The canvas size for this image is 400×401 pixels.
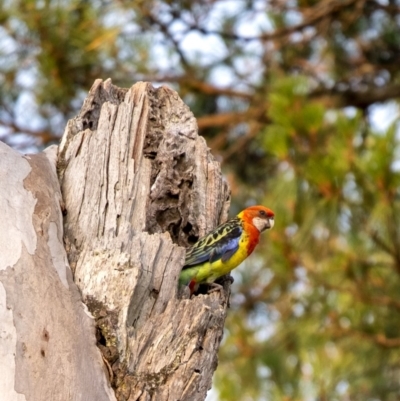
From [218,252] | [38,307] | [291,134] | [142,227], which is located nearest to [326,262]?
[291,134]

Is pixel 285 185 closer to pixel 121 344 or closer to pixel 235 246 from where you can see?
pixel 235 246

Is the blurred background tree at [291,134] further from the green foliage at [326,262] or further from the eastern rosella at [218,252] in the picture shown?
the eastern rosella at [218,252]

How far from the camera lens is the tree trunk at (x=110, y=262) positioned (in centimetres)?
390

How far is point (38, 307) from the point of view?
3.95 meters

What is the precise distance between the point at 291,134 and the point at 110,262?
12.8 feet

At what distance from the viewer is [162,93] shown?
4.96 m

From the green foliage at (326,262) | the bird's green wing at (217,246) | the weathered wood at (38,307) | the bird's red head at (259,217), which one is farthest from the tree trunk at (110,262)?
the green foliage at (326,262)

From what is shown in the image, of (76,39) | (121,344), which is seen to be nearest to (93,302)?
(121,344)

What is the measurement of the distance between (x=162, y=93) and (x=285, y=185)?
11.5 feet

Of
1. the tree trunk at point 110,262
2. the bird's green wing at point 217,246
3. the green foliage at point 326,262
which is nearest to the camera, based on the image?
the tree trunk at point 110,262

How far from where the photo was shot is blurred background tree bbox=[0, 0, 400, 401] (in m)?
7.64

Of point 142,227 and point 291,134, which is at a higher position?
point 142,227

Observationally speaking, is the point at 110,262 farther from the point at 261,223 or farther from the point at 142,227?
the point at 261,223

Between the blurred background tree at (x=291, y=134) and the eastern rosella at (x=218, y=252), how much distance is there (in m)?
1.90
